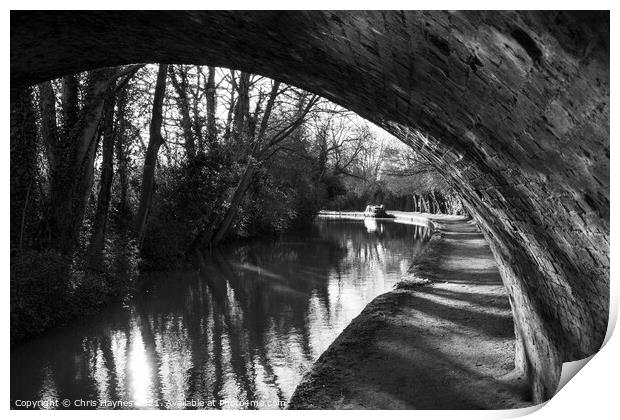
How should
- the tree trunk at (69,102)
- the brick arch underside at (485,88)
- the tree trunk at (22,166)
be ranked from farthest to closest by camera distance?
1. the tree trunk at (69,102)
2. the tree trunk at (22,166)
3. the brick arch underside at (485,88)

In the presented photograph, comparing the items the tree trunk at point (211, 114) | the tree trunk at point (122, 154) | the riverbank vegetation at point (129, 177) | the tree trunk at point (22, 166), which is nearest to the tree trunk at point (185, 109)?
the riverbank vegetation at point (129, 177)

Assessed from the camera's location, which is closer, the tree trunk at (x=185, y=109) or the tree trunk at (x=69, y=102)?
the tree trunk at (x=69, y=102)

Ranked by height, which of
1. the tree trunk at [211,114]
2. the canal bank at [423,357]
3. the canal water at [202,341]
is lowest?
the canal water at [202,341]

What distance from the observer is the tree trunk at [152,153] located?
14.1 m

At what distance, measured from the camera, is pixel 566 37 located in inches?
68.9

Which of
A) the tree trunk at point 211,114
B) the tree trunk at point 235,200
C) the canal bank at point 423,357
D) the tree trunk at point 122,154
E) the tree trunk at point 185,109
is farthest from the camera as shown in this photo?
the tree trunk at point 235,200

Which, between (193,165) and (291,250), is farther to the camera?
(291,250)

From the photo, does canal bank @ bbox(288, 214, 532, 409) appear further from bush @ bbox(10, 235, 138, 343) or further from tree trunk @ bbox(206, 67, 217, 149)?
tree trunk @ bbox(206, 67, 217, 149)

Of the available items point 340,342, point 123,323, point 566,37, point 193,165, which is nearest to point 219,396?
point 340,342

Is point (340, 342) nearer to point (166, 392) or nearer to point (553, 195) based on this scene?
point (166, 392)

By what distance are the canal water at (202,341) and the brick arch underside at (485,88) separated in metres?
2.64

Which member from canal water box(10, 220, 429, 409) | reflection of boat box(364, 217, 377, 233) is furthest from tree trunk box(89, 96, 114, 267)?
reflection of boat box(364, 217, 377, 233)

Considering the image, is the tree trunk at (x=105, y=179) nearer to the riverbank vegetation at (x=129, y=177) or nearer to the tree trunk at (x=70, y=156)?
the riverbank vegetation at (x=129, y=177)

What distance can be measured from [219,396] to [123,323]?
402 centimetres
